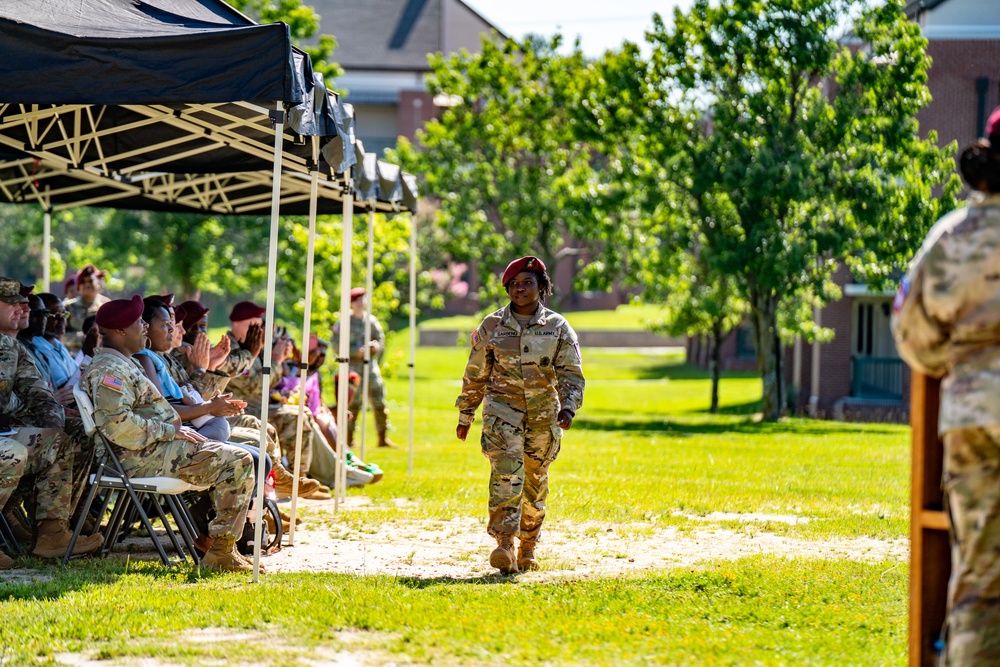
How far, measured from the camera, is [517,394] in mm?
8445

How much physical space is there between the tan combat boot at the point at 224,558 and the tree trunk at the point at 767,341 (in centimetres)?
1983

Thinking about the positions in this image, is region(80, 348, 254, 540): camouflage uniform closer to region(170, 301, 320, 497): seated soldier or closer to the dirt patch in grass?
the dirt patch in grass

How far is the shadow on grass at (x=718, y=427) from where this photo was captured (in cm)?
2308

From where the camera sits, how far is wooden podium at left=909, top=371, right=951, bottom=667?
15.8ft

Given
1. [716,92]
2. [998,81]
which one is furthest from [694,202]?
[998,81]

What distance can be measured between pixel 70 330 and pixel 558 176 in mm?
20522

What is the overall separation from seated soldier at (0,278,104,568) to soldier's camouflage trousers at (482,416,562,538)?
269 cm

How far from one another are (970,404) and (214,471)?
5072 mm

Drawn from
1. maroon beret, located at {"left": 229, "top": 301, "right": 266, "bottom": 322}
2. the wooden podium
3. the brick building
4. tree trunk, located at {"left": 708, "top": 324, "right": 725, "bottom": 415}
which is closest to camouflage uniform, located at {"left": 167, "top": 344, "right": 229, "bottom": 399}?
maroon beret, located at {"left": 229, "top": 301, "right": 266, "bottom": 322}

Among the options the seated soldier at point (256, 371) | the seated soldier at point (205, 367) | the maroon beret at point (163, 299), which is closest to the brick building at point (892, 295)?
the seated soldier at point (256, 371)

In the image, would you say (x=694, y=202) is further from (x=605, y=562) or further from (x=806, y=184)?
(x=605, y=562)

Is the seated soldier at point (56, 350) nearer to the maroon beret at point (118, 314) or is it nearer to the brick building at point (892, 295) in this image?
the maroon beret at point (118, 314)

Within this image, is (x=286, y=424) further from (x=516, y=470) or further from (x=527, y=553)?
(x=516, y=470)

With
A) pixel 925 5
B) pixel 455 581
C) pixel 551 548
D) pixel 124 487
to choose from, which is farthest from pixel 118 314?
pixel 925 5
